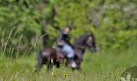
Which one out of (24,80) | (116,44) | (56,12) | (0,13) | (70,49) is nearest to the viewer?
(24,80)

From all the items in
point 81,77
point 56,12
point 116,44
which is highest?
point 81,77

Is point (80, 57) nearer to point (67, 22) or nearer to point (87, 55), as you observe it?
point (87, 55)

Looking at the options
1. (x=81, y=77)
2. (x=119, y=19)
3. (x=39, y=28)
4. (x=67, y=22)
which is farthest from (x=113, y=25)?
(x=81, y=77)

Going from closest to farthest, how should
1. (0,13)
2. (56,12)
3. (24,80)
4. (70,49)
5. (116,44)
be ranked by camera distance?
(24,80) → (70,49) → (0,13) → (116,44) → (56,12)

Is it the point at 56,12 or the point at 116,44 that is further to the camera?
the point at 56,12

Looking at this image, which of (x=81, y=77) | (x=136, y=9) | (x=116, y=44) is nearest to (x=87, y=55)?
(x=116, y=44)

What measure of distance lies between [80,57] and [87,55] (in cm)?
466

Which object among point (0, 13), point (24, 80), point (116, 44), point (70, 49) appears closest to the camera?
point (24, 80)

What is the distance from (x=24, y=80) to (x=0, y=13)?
12601mm

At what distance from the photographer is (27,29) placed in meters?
20.1

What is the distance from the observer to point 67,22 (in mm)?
22578

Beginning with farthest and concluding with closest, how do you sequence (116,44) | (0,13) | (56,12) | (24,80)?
1. (56,12)
2. (116,44)
3. (0,13)
4. (24,80)

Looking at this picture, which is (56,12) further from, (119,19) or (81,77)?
(81,77)

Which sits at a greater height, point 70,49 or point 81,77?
point 81,77
